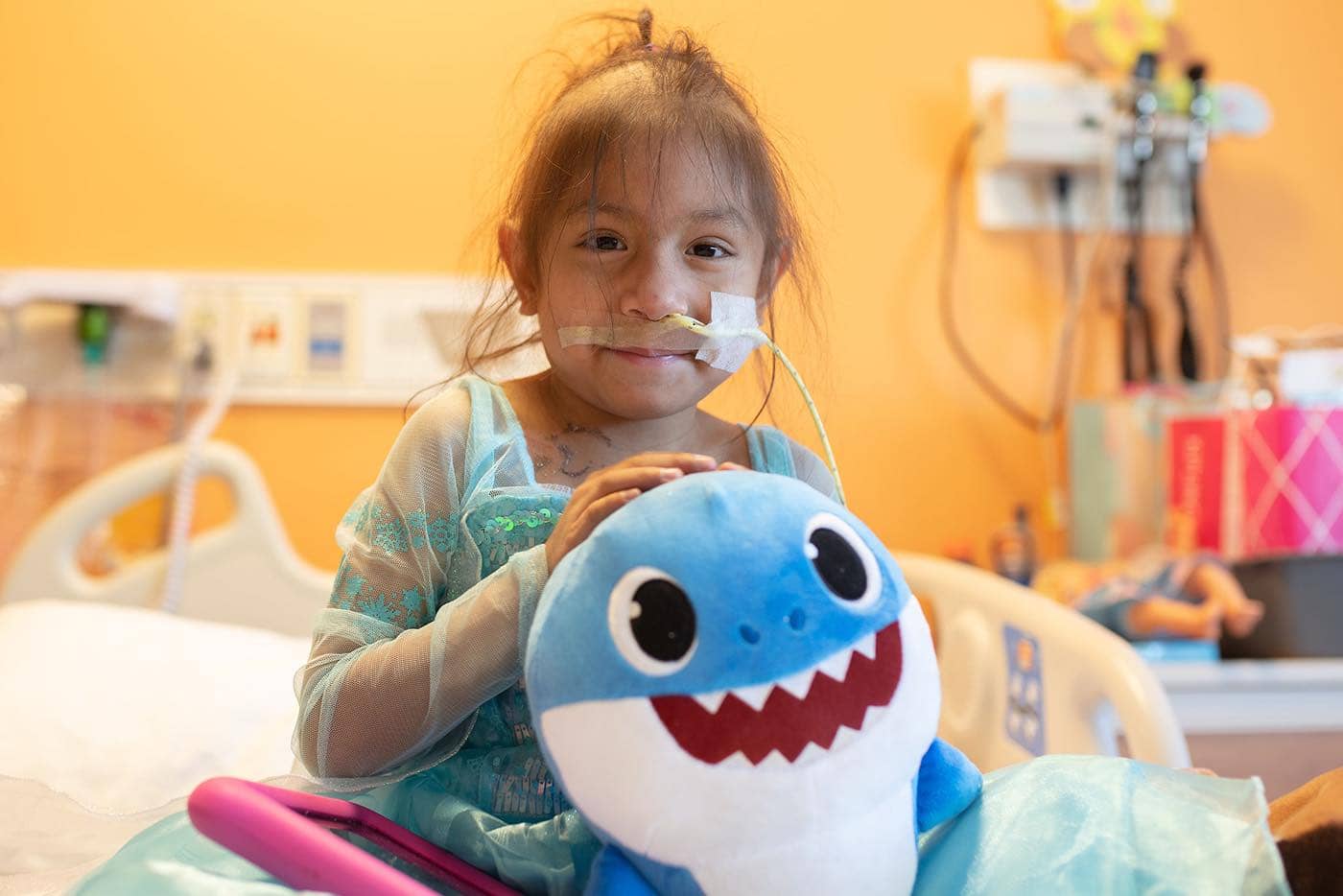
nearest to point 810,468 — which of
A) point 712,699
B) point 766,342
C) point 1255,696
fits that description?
point 766,342

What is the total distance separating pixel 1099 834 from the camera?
53 centimetres

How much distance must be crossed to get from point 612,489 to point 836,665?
0.13 m

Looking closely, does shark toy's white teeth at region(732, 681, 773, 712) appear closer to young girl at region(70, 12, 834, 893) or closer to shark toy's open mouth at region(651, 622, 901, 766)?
shark toy's open mouth at region(651, 622, 901, 766)

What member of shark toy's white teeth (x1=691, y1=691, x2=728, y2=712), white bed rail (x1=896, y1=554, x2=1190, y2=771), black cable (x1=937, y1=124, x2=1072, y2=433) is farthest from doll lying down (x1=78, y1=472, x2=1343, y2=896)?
black cable (x1=937, y1=124, x2=1072, y2=433)

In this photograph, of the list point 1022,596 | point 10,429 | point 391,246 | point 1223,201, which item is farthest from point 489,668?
point 1223,201

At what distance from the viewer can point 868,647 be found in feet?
1.59

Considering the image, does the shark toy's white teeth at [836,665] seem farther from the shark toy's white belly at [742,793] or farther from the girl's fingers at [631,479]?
the girl's fingers at [631,479]

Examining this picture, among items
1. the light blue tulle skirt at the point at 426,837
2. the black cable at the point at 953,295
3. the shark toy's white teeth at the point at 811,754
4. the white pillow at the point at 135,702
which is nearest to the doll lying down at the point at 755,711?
the shark toy's white teeth at the point at 811,754

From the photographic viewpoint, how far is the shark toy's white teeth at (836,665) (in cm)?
→ 47

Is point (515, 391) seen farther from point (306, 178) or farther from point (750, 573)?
point (306, 178)

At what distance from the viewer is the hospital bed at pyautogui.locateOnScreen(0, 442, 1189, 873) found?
0.94 meters

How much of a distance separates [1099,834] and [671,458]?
25cm

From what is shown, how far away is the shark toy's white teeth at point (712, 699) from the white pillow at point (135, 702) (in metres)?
0.58

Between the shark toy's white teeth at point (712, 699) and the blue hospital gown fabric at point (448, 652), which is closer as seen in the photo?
the shark toy's white teeth at point (712, 699)
